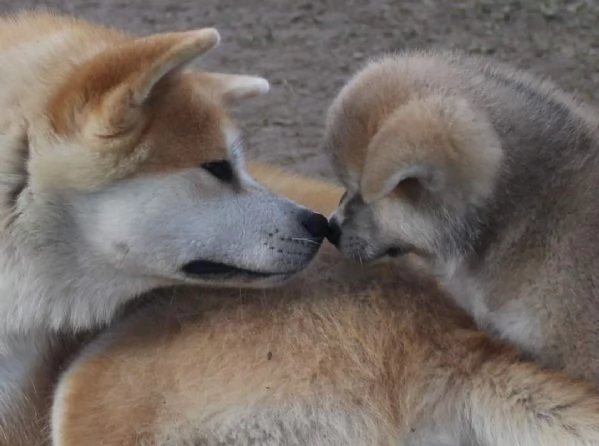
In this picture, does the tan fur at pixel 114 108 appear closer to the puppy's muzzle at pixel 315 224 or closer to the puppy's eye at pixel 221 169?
the puppy's eye at pixel 221 169

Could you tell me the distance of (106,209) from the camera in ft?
6.97

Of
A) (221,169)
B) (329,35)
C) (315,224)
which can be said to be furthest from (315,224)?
(329,35)

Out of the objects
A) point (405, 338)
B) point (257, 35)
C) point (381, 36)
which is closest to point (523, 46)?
point (381, 36)

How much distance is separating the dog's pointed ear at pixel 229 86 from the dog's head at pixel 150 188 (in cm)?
7

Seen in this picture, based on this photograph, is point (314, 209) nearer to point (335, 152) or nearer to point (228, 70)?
point (335, 152)

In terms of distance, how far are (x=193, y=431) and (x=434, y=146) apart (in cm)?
78

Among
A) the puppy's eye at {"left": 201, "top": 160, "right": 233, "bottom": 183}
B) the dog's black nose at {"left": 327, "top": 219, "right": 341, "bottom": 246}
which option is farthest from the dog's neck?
the dog's black nose at {"left": 327, "top": 219, "right": 341, "bottom": 246}

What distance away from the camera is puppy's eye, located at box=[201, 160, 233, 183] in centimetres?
222

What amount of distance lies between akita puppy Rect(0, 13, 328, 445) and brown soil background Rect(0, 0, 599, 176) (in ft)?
6.28

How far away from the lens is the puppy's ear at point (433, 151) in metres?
2.23

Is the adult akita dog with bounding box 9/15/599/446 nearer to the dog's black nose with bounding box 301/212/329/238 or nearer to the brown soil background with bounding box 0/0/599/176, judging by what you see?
the dog's black nose with bounding box 301/212/329/238

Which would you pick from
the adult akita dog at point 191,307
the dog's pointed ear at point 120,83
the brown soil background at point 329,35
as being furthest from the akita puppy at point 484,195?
the brown soil background at point 329,35

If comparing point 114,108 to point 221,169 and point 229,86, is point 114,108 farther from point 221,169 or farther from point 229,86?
point 229,86

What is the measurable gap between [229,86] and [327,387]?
76 centimetres
